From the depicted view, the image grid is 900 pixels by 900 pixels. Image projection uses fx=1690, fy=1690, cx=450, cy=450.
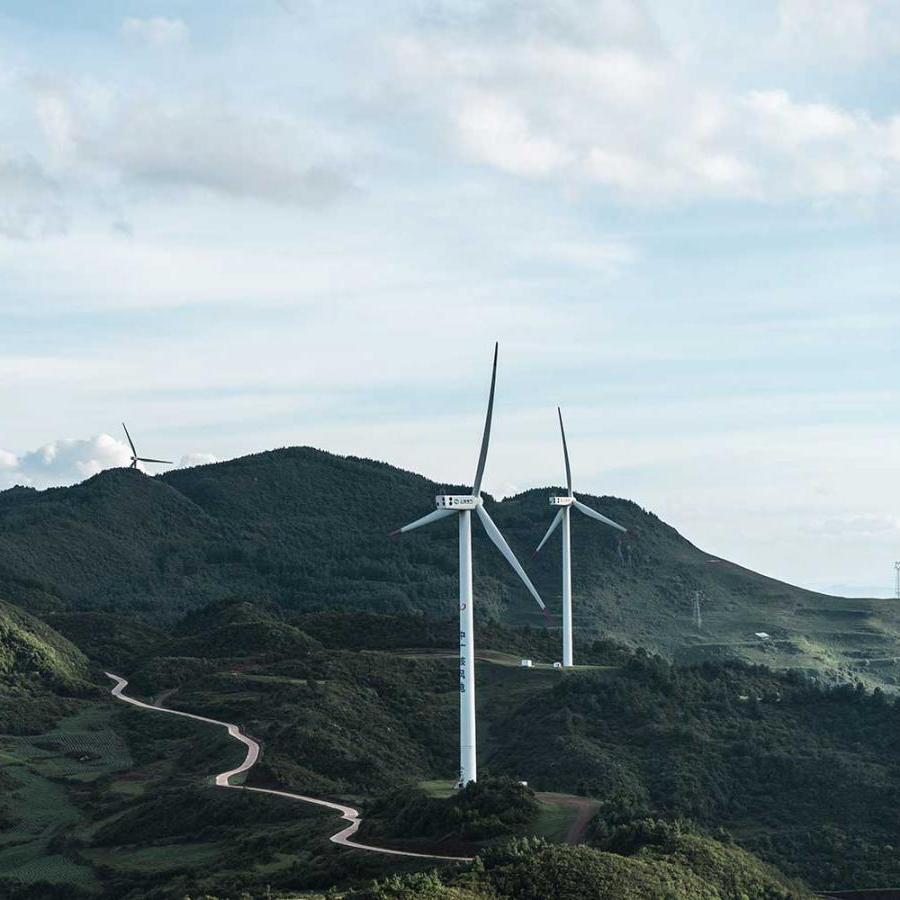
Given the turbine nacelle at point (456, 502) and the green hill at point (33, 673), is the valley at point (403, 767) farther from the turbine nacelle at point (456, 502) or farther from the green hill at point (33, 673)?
the turbine nacelle at point (456, 502)

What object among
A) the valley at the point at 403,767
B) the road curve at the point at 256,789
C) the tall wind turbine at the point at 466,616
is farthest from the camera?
the tall wind turbine at the point at 466,616

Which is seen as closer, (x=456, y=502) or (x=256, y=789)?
(x=456, y=502)

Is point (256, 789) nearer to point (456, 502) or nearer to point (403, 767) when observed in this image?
point (403, 767)

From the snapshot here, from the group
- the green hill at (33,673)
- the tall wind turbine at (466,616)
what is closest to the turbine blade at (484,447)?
the tall wind turbine at (466,616)

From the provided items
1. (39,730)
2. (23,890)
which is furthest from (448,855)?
(39,730)

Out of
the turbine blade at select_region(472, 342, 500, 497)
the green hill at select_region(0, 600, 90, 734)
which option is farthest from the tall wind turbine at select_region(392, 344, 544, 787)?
the green hill at select_region(0, 600, 90, 734)

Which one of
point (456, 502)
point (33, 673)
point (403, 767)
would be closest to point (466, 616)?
point (456, 502)

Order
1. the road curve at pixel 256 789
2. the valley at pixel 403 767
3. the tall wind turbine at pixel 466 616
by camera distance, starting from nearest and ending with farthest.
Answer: the road curve at pixel 256 789, the valley at pixel 403 767, the tall wind turbine at pixel 466 616

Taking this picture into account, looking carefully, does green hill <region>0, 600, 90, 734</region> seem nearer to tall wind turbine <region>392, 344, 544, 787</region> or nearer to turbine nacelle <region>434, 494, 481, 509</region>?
tall wind turbine <region>392, 344, 544, 787</region>
